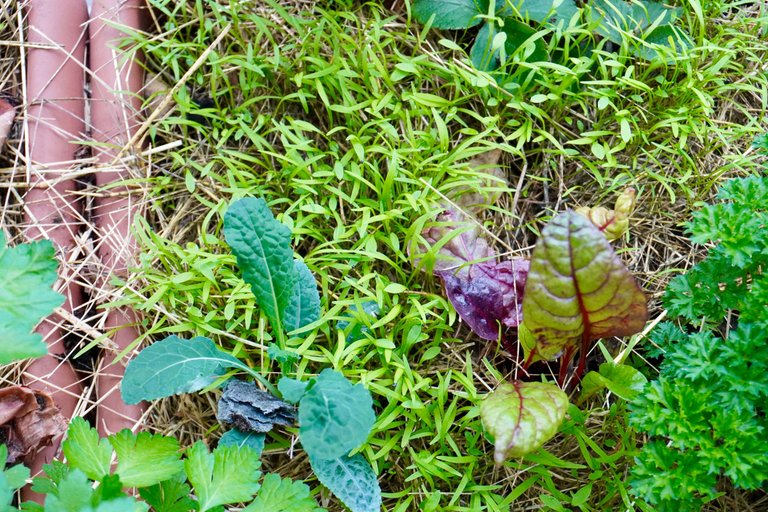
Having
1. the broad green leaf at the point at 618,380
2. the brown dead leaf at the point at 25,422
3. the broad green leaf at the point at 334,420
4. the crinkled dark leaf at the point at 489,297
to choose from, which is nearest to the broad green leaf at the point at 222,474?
the broad green leaf at the point at 334,420

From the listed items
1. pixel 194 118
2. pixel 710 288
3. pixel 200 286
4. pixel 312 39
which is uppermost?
pixel 312 39

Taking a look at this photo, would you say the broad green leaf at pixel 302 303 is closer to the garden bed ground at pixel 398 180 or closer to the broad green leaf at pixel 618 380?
the garden bed ground at pixel 398 180

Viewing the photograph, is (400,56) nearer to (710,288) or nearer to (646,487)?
(710,288)

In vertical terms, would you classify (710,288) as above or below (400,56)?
below

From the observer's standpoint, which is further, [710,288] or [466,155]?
[466,155]

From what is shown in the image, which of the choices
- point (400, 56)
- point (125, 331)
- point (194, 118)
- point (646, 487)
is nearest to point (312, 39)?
point (400, 56)

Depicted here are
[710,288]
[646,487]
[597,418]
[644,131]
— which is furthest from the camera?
[644,131]

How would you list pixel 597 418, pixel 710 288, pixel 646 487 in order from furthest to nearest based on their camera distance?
pixel 597 418 < pixel 710 288 < pixel 646 487

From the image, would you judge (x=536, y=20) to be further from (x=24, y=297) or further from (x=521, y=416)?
(x=24, y=297)
